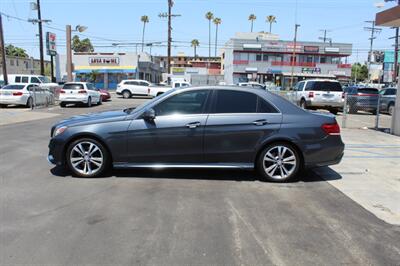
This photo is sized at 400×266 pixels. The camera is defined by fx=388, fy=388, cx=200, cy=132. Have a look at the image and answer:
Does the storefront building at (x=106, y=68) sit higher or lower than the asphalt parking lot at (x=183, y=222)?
higher

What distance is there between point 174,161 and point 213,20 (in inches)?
4324

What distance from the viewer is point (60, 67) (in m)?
62.4

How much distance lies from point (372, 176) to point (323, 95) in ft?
47.8

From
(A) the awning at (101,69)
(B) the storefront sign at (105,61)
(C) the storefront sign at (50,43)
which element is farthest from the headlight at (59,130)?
(B) the storefront sign at (105,61)

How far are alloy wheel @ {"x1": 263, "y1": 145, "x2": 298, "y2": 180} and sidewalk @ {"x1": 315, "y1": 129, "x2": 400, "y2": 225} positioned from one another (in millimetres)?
790

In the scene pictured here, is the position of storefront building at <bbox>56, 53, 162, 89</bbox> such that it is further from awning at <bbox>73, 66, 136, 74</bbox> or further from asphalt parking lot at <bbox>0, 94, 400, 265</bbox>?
asphalt parking lot at <bbox>0, 94, 400, 265</bbox>

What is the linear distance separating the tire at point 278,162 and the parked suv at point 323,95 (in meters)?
15.5

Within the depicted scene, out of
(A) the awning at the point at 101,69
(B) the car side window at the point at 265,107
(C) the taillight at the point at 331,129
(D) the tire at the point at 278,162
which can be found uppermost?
(A) the awning at the point at 101,69

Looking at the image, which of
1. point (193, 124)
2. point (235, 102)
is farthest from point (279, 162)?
point (193, 124)

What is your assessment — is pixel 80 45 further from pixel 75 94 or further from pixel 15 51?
pixel 75 94

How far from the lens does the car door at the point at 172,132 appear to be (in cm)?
639

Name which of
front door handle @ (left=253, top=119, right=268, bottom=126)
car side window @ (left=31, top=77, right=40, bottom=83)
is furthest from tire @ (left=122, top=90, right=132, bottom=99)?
front door handle @ (left=253, top=119, right=268, bottom=126)

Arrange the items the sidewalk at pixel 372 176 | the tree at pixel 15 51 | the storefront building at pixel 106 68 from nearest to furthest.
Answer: the sidewalk at pixel 372 176 < the storefront building at pixel 106 68 < the tree at pixel 15 51

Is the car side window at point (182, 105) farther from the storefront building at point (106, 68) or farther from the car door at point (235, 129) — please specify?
the storefront building at point (106, 68)
